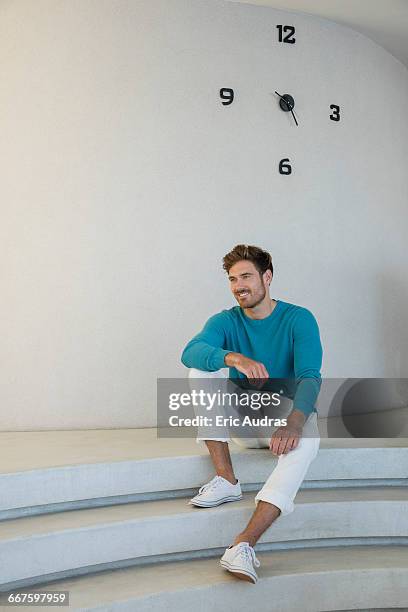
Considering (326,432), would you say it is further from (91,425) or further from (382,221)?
(382,221)

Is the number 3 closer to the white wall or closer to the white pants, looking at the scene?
the white wall

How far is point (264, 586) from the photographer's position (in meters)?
2.30

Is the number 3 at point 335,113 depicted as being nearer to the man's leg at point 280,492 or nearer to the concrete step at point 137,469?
the concrete step at point 137,469

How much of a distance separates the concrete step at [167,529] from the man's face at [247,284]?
0.71m

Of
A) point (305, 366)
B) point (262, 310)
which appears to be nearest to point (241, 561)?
point (305, 366)

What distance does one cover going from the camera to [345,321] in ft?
14.3

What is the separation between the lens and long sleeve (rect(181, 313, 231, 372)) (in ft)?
8.38

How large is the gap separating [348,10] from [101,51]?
1.43 meters

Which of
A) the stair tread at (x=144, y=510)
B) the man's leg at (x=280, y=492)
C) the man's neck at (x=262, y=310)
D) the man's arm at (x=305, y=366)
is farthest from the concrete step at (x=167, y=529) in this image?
the man's neck at (x=262, y=310)

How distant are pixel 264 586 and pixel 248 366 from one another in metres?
0.68

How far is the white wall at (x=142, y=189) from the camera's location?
373 cm

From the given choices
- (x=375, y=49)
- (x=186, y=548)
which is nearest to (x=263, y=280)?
(x=186, y=548)

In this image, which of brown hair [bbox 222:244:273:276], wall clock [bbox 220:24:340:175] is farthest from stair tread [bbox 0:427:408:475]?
wall clock [bbox 220:24:340:175]

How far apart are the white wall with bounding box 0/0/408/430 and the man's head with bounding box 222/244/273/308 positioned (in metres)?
1.20
